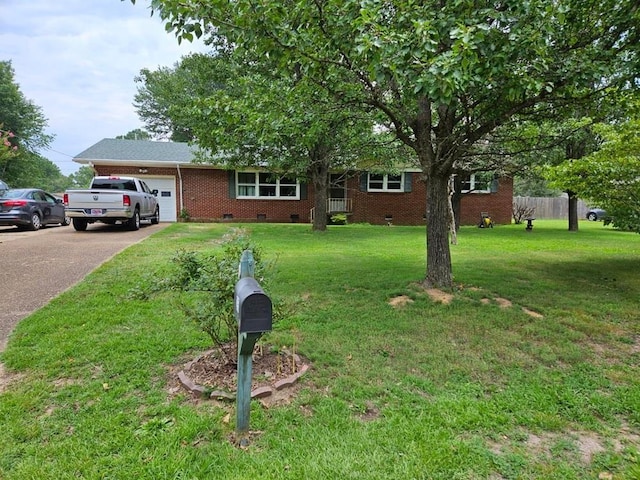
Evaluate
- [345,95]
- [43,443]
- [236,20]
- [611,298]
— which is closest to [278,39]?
[236,20]

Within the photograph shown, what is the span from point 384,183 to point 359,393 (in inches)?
643

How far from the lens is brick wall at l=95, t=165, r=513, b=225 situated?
→ 1730 cm

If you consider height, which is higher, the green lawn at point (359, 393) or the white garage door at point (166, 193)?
the white garage door at point (166, 193)

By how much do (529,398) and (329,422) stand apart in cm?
149

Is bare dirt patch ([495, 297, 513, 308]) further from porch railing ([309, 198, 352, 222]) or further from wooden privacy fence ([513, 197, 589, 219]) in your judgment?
wooden privacy fence ([513, 197, 589, 219])

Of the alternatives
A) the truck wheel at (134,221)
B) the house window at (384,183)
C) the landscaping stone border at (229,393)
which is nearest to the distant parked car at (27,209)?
the truck wheel at (134,221)

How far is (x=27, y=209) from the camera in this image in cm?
1219

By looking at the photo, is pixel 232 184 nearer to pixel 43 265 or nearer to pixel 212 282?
pixel 43 265

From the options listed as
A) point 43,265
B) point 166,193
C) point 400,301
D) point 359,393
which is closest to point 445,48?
point 400,301

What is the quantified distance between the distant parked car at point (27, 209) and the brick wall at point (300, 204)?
3.60 m

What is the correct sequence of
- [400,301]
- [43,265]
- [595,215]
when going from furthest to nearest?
[595,215] < [43,265] < [400,301]

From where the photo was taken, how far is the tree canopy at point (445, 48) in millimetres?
3107

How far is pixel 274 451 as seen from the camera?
2104 mm

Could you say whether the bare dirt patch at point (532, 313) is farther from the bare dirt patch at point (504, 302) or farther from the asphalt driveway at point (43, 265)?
the asphalt driveway at point (43, 265)
